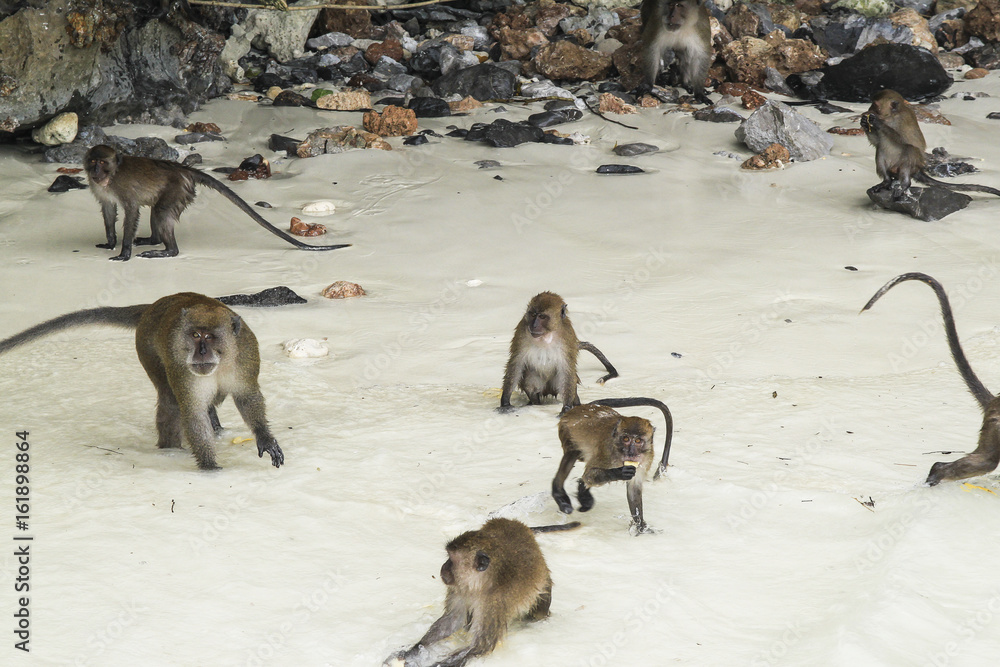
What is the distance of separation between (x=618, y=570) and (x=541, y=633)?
0.46m

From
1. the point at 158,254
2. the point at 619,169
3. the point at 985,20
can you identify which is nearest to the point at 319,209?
the point at 158,254

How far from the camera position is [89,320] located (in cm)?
464

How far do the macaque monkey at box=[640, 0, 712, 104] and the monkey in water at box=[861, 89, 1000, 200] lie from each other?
3502 mm

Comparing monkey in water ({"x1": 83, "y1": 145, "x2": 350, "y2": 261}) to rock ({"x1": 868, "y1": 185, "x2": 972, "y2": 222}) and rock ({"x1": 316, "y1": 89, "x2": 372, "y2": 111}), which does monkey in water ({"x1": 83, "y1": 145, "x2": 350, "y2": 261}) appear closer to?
rock ({"x1": 316, "y1": 89, "x2": 372, "y2": 111})

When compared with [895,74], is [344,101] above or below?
below

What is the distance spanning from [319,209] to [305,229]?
1.95 feet

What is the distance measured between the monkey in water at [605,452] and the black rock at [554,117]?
7.47 metres

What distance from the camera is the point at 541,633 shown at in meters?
3.02

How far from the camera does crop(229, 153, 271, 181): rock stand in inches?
373

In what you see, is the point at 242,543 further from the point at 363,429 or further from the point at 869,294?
the point at 869,294

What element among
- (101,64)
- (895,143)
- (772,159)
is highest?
(101,64)

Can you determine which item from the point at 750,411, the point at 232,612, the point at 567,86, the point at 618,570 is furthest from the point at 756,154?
the point at 232,612

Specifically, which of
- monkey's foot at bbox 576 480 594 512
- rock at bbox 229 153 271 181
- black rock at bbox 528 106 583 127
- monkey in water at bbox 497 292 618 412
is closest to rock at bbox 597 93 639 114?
black rock at bbox 528 106 583 127

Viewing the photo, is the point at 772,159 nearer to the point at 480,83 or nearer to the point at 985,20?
the point at 480,83
